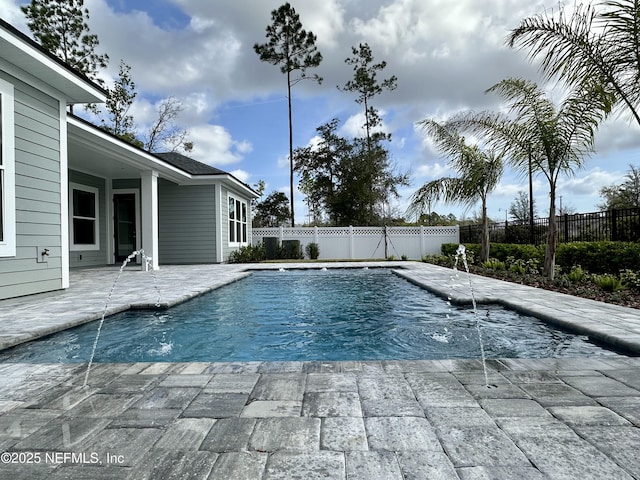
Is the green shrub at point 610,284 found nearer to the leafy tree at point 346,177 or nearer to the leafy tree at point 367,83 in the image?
the leafy tree at point 346,177

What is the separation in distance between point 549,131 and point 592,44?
1564 millimetres

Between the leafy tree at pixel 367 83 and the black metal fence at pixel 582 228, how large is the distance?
10104 mm

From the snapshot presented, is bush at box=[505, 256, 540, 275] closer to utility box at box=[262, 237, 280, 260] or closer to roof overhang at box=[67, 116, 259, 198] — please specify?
roof overhang at box=[67, 116, 259, 198]

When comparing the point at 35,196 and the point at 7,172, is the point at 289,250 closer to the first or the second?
the point at 35,196

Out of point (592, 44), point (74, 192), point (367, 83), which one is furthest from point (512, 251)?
point (367, 83)

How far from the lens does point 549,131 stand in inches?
253

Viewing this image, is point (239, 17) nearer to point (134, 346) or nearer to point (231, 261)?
point (231, 261)

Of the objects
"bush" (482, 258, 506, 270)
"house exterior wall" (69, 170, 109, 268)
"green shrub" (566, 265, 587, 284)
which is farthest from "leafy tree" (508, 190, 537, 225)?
"house exterior wall" (69, 170, 109, 268)

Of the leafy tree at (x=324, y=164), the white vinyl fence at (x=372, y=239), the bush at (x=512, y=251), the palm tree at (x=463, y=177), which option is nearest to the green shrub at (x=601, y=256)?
the bush at (x=512, y=251)

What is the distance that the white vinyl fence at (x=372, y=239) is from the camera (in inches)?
612

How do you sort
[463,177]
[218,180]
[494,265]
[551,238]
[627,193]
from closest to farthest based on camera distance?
[551,238] < [494,265] < [463,177] < [218,180] < [627,193]

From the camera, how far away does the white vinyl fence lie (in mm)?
15547

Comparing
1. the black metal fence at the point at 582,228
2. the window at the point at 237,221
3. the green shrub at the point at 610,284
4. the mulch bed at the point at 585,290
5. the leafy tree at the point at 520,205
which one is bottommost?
the mulch bed at the point at 585,290

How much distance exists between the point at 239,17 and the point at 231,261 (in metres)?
7.48
